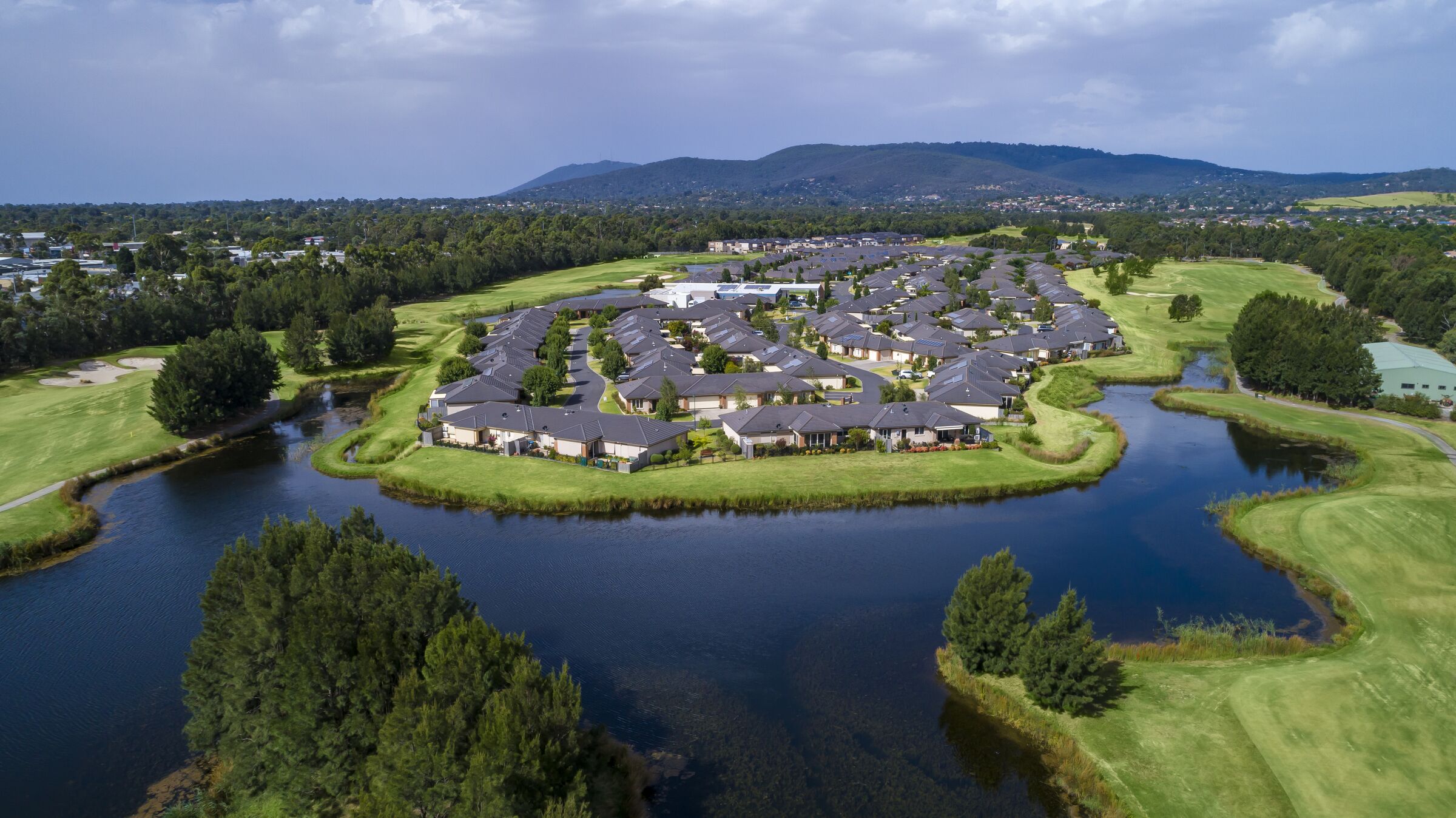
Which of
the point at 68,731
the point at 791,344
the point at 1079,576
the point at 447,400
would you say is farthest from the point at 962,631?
the point at 791,344

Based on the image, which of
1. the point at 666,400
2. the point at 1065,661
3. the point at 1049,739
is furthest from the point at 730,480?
the point at 1049,739

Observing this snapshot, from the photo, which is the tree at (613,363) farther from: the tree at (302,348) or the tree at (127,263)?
the tree at (127,263)

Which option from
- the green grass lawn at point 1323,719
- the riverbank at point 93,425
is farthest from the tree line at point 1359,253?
the riverbank at point 93,425

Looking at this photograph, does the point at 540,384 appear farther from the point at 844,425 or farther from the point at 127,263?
the point at 127,263

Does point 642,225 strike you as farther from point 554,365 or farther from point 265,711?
point 265,711

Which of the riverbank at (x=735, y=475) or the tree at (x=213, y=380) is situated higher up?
the tree at (x=213, y=380)

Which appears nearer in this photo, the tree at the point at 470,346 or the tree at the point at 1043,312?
the tree at the point at 470,346
